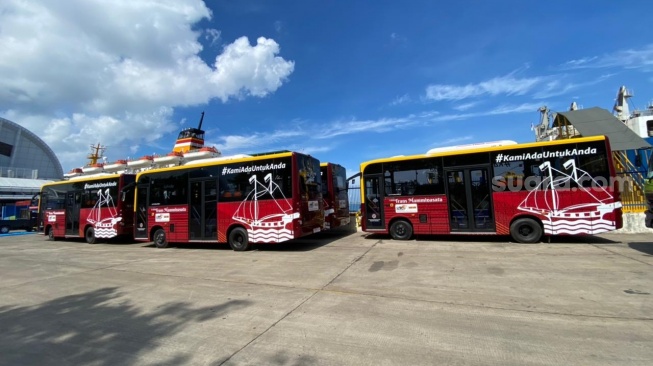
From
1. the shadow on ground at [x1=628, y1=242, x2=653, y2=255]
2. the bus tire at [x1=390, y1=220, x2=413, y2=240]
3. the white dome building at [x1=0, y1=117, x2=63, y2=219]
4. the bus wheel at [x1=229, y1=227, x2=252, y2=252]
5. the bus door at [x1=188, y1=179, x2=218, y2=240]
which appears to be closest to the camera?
the shadow on ground at [x1=628, y1=242, x2=653, y2=255]

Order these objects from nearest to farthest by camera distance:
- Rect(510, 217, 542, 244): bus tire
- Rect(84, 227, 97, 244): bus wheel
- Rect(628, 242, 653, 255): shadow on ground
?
Rect(628, 242, 653, 255): shadow on ground < Rect(510, 217, 542, 244): bus tire < Rect(84, 227, 97, 244): bus wheel

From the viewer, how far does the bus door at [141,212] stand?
11922 millimetres

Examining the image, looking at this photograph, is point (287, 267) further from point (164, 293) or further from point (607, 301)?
point (607, 301)

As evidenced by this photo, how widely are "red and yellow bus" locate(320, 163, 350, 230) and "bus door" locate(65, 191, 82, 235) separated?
37.0 feet

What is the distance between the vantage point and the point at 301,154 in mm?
9734

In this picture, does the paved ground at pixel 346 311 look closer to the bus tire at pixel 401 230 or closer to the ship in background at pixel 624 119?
the bus tire at pixel 401 230

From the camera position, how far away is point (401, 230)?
35.6 ft

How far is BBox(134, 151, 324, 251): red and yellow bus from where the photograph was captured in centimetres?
934

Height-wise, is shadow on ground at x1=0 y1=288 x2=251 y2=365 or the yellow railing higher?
the yellow railing

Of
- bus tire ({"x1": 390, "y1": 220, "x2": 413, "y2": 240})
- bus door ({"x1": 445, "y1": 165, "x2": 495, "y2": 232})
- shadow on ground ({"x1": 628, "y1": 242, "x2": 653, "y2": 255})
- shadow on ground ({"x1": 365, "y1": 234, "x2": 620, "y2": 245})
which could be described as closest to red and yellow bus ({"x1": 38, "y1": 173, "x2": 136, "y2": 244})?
shadow on ground ({"x1": 365, "y1": 234, "x2": 620, "y2": 245})

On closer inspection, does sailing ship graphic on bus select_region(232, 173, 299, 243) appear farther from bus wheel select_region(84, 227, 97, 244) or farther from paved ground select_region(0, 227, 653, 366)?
bus wheel select_region(84, 227, 97, 244)

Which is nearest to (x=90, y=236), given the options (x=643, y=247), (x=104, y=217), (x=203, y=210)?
(x=104, y=217)

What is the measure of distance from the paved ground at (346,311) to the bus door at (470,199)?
1.73 m

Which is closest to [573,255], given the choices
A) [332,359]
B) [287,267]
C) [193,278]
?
[287,267]
